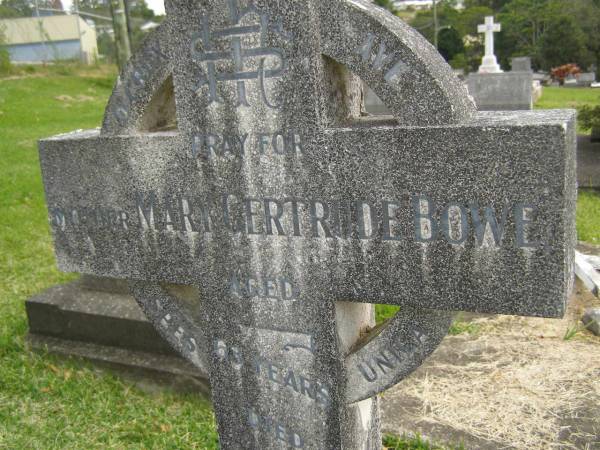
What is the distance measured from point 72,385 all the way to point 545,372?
2.76 meters

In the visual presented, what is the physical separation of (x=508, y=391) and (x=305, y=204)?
2145 mm

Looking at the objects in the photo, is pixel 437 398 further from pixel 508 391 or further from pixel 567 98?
pixel 567 98

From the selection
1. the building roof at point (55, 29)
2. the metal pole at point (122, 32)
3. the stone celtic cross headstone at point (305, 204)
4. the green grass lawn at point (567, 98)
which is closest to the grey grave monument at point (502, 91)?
the green grass lawn at point (567, 98)

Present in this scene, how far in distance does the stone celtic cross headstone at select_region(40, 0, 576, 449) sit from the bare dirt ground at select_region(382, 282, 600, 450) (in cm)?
96

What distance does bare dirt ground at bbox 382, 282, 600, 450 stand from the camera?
3.03 metres

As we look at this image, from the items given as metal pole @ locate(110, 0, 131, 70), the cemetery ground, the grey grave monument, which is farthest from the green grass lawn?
the cemetery ground

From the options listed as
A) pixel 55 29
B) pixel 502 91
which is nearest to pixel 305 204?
pixel 502 91

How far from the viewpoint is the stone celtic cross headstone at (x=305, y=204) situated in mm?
1630

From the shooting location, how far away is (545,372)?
3.61 m

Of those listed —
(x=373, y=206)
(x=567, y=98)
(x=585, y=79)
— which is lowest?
(x=567, y=98)

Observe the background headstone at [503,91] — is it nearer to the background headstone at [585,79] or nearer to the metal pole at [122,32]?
the metal pole at [122,32]

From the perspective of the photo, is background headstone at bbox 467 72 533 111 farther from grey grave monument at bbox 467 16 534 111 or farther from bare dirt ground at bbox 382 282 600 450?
bare dirt ground at bbox 382 282 600 450

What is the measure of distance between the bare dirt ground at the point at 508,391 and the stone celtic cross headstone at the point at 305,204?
962mm

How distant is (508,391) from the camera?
342cm
